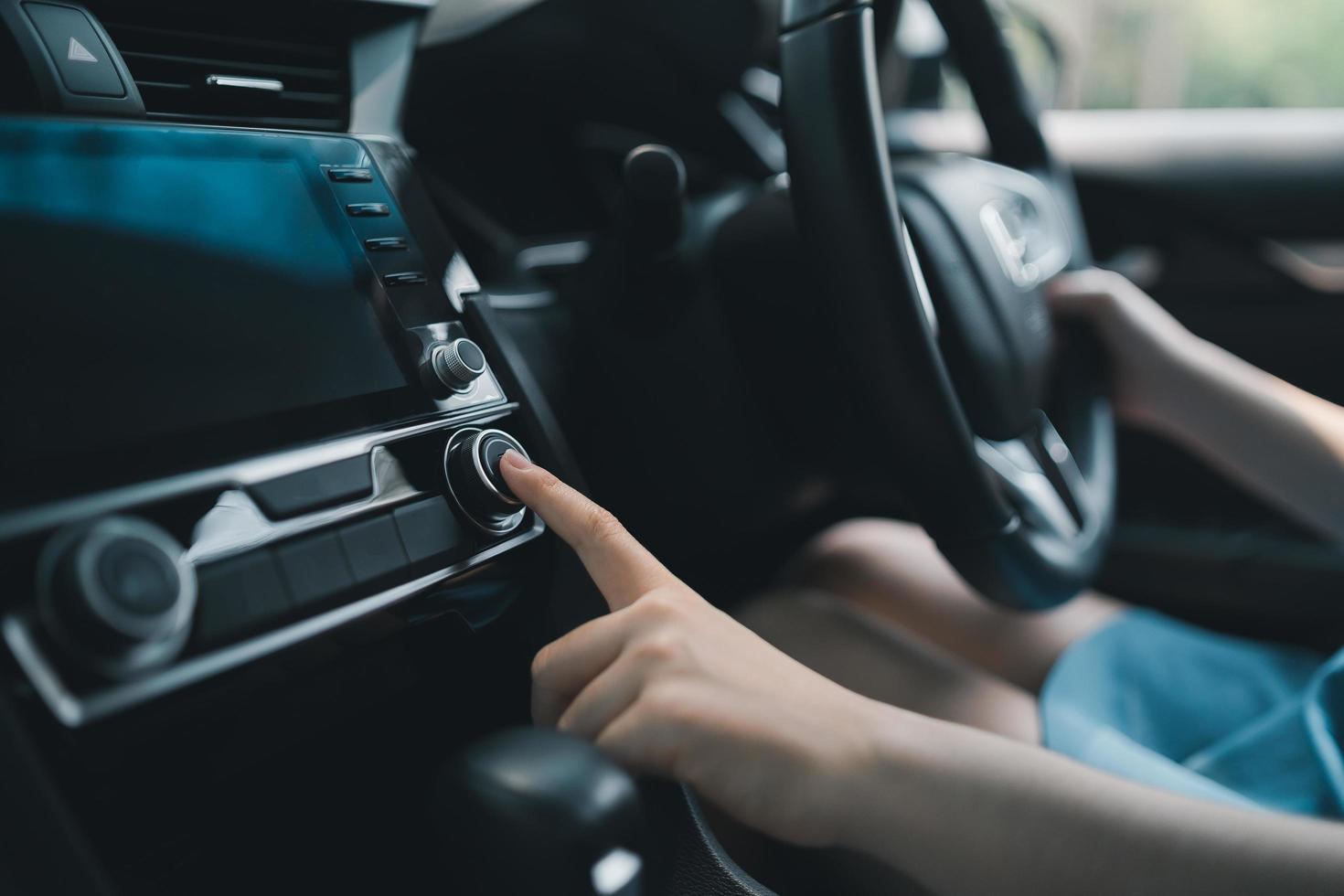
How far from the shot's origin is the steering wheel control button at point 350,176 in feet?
1.90

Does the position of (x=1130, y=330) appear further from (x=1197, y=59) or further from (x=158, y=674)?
(x=1197, y=59)

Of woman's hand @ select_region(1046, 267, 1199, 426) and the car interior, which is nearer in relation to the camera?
the car interior

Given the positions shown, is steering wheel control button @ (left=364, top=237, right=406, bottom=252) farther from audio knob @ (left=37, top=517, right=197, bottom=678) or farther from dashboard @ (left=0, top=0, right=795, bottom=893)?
audio knob @ (left=37, top=517, right=197, bottom=678)

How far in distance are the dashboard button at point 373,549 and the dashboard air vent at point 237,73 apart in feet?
0.88

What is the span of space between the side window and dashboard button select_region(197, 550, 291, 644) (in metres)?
1.23

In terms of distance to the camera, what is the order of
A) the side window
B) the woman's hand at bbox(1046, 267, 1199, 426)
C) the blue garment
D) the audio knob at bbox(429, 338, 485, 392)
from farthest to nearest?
the side window
the woman's hand at bbox(1046, 267, 1199, 426)
the blue garment
the audio knob at bbox(429, 338, 485, 392)

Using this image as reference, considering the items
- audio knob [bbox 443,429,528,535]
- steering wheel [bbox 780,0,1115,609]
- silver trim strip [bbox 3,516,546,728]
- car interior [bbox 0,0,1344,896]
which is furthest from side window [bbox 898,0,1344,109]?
silver trim strip [bbox 3,516,546,728]

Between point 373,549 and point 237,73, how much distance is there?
1.07ft

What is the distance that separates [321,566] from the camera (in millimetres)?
463

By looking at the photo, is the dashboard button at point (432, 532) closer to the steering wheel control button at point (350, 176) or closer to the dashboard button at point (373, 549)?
the dashboard button at point (373, 549)

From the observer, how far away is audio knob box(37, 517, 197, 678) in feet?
1.19

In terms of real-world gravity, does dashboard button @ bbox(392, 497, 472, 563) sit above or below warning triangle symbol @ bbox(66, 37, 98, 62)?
below

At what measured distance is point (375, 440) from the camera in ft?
1.69

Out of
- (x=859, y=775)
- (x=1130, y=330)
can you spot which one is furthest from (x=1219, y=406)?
(x=859, y=775)
